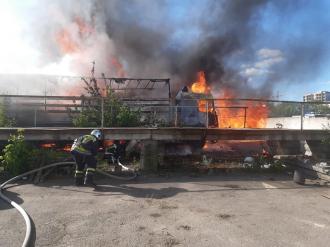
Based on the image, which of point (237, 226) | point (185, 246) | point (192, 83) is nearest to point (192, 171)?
point (237, 226)

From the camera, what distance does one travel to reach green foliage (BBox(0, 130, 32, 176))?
376 inches

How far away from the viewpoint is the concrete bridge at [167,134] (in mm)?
10273

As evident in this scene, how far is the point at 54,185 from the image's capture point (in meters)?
8.83

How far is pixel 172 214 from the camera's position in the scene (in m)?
6.59

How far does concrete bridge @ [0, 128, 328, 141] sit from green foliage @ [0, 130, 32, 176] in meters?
0.44

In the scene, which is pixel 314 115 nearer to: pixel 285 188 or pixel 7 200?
pixel 285 188

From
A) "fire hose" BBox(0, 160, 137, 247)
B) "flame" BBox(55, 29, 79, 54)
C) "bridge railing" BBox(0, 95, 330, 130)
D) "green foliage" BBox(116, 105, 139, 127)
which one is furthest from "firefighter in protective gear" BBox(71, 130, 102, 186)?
"flame" BBox(55, 29, 79, 54)

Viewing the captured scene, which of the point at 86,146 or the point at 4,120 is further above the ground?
the point at 4,120

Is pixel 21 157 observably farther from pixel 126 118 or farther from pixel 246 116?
pixel 246 116

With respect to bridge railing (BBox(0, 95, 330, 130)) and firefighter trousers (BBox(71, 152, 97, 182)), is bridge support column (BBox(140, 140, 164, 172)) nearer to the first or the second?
bridge railing (BBox(0, 95, 330, 130))

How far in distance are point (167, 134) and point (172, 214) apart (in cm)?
427

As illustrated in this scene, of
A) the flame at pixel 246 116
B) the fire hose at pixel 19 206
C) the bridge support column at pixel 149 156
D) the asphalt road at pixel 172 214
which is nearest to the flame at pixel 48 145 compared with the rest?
the fire hose at pixel 19 206

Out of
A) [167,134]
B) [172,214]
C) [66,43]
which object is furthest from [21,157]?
[66,43]

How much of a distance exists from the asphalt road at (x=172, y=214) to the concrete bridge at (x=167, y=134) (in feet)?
5.12
